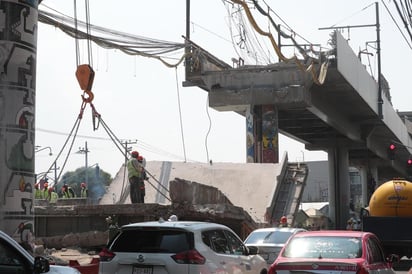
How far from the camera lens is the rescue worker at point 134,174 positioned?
2034cm

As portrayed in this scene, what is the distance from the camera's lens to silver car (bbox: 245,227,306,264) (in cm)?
1650

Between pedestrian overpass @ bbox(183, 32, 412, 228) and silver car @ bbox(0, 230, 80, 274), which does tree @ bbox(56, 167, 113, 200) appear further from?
silver car @ bbox(0, 230, 80, 274)

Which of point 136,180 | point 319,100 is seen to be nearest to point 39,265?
point 136,180

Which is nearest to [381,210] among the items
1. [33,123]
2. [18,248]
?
[33,123]

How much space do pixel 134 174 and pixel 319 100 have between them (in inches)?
985

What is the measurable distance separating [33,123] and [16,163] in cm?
85

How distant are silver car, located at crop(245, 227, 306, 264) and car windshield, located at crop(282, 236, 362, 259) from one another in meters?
5.78

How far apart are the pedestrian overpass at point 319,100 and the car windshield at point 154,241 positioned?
19842 millimetres

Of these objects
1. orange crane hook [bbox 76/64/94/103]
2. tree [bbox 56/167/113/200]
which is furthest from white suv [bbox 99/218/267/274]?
tree [bbox 56/167/113/200]

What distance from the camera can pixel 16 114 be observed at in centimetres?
1235

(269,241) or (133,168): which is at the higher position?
(133,168)

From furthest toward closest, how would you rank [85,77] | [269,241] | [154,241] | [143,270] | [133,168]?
[133,168] → [269,241] → [85,77] → [154,241] → [143,270]

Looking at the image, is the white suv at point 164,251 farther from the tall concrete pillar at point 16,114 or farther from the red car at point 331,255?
the tall concrete pillar at point 16,114

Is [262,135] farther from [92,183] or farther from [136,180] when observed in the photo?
[92,183]
